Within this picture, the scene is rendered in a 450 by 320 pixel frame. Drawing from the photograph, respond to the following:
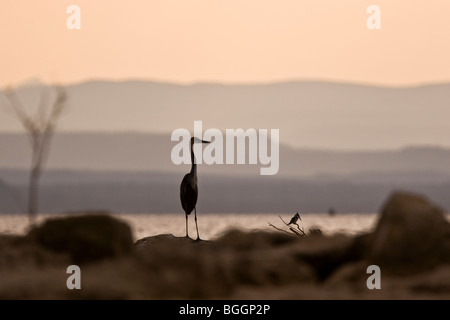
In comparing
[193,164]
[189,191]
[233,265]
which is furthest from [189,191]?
[233,265]

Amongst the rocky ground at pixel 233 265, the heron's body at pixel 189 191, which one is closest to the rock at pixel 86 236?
the rocky ground at pixel 233 265

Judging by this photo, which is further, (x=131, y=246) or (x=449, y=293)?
(x=131, y=246)

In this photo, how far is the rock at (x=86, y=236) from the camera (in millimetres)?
13422

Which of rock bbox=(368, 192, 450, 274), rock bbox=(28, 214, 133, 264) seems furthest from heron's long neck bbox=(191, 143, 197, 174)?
rock bbox=(368, 192, 450, 274)

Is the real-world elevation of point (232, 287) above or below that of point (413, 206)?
below

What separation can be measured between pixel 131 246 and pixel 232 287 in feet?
6.26

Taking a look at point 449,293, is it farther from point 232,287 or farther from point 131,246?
point 131,246

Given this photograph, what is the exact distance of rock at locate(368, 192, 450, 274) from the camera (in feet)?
43.1

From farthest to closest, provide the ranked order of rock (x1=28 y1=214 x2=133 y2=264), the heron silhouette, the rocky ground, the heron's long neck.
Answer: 1. the heron's long neck
2. the heron silhouette
3. rock (x1=28 y1=214 x2=133 y2=264)
4. the rocky ground

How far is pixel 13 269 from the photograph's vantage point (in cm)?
1316

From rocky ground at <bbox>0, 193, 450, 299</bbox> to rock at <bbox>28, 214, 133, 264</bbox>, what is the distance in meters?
0.01

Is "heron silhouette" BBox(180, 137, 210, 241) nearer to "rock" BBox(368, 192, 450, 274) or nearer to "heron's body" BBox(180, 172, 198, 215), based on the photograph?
"heron's body" BBox(180, 172, 198, 215)

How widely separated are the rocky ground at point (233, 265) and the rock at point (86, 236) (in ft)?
0.05

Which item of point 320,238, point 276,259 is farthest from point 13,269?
point 320,238
